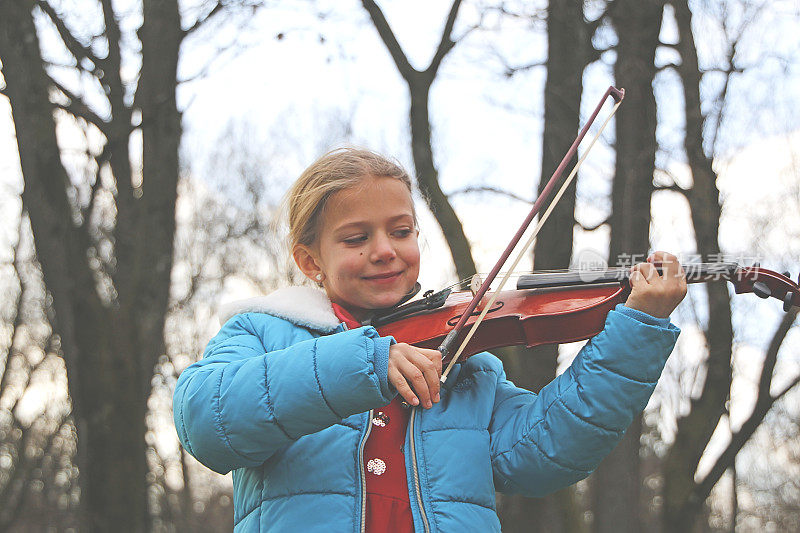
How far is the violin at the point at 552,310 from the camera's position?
2215 mm

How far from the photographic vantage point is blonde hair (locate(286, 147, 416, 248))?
235 cm

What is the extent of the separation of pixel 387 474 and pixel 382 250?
0.59 metres

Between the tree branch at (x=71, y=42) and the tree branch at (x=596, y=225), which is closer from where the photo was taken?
the tree branch at (x=71, y=42)

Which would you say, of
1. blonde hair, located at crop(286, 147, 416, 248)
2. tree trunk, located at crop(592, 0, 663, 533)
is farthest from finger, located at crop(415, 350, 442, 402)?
tree trunk, located at crop(592, 0, 663, 533)

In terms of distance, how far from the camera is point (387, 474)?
2.02m

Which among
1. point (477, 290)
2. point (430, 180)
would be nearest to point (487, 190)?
point (430, 180)

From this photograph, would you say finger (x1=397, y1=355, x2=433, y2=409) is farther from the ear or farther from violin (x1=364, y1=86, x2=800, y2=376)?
the ear

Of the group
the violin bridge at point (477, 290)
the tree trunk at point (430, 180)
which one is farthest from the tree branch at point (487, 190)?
the violin bridge at point (477, 290)

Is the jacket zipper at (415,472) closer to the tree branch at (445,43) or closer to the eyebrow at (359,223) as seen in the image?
the eyebrow at (359,223)

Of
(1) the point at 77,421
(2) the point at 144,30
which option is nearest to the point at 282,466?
(1) the point at 77,421

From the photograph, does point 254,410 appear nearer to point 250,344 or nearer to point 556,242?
point 250,344

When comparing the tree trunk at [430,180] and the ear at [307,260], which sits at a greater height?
the tree trunk at [430,180]

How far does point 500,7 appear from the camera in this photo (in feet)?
21.6

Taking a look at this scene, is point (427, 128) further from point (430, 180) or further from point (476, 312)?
point (476, 312)
